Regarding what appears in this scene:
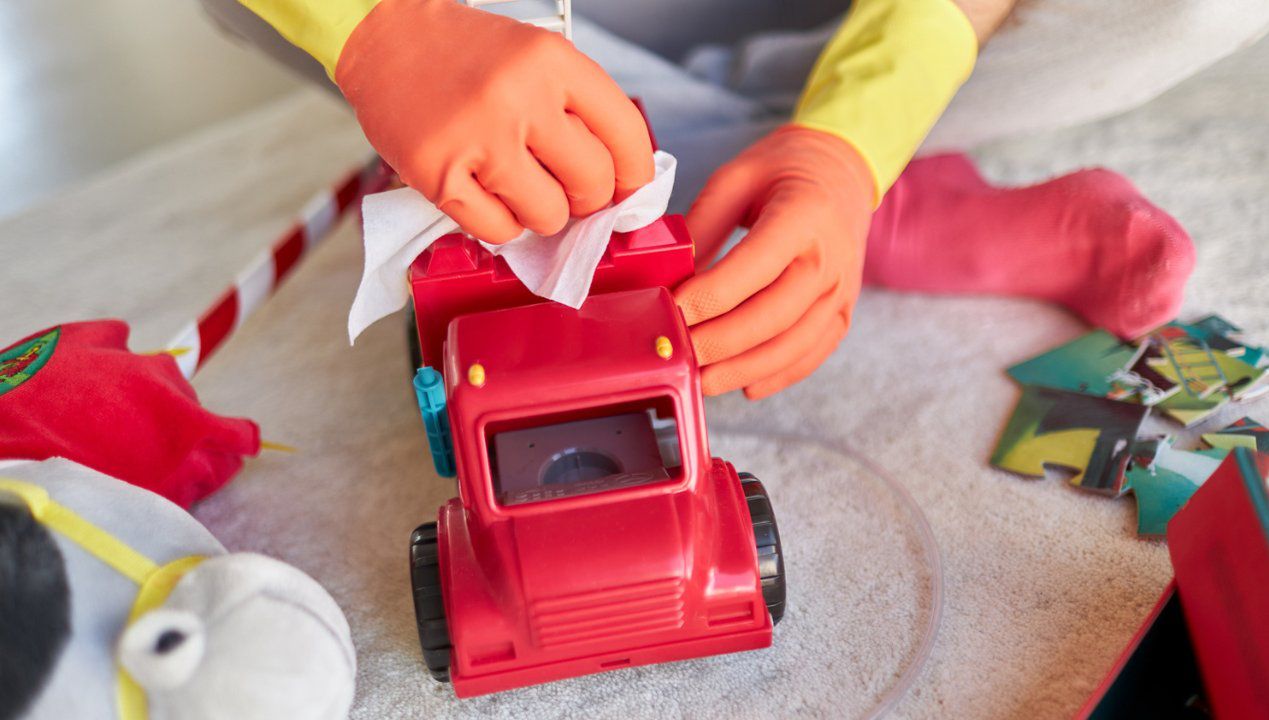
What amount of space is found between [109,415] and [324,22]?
0.30 metres

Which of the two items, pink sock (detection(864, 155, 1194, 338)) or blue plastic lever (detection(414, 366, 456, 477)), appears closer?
blue plastic lever (detection(414, 366, 456, 477))

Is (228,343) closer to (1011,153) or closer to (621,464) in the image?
A: (621,464)

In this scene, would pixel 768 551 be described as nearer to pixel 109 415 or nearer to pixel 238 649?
pixel 238 649

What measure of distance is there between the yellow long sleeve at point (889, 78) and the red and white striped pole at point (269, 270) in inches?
15.6

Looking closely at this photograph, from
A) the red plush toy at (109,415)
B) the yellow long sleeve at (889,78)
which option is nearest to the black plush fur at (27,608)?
the red plush toy at (109,415)

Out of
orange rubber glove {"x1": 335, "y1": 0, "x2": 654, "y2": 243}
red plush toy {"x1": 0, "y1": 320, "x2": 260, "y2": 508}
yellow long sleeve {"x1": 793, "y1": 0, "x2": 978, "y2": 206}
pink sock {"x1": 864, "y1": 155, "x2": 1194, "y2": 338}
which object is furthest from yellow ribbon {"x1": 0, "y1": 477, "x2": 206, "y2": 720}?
pink sock {"x1": 864, "y1": 155, "x2": 1194, "y2": 338}

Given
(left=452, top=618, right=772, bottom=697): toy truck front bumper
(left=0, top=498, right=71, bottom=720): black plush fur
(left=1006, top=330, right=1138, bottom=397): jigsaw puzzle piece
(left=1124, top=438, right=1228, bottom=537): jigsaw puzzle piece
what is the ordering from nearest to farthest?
(left=0, top=498, right=71, bottom=720): black plush fur < (left=452, top=618, right=772, bottom=697): toy truck front bumper < (left=1124, top=438, right=1228, bottom=537): jigsaw puzzle piece < (left=1006, top=330, right=1138, bottom=397): jigsaw puzzle piece

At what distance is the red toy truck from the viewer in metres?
0.59

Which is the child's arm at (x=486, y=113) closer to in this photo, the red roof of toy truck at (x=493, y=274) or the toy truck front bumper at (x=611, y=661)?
the red roof of toy truck at (x=493, y=274)

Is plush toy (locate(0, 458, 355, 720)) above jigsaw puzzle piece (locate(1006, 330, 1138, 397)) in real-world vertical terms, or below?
above

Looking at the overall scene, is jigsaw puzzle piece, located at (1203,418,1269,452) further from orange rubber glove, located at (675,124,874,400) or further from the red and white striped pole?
the red and white striped pole

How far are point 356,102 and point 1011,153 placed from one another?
76 cm

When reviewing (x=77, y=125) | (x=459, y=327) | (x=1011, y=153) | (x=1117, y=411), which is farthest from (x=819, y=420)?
(x=77, y=125)

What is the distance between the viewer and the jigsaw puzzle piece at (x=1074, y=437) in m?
0.76
